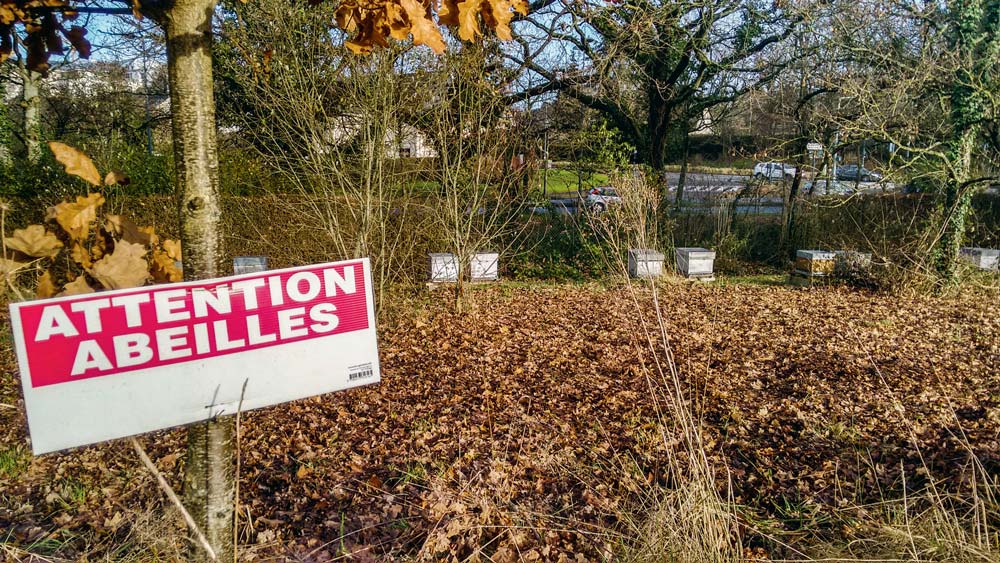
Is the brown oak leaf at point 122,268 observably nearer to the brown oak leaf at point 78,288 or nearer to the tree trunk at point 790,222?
the brown oak leaf at point 78,288

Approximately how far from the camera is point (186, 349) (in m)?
1.64

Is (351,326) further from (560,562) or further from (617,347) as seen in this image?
(617,347)

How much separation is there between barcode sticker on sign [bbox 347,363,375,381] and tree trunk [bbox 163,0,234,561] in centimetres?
39

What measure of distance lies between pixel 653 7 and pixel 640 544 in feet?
29.6

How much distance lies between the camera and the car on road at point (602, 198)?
349 inches

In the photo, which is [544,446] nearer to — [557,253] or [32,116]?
[557,253]

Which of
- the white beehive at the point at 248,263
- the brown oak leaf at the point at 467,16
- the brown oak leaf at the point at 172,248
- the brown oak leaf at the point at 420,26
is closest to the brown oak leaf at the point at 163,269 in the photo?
the brown oak leaf at the point at 172,248

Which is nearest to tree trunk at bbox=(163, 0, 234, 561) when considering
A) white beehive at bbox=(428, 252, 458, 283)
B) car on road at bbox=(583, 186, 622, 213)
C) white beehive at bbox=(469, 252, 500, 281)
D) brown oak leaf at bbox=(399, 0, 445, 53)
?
brown oak leaf at bbox=(399, 0, 445, 53)

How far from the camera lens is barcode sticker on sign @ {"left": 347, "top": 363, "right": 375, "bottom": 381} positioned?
1.86 metres

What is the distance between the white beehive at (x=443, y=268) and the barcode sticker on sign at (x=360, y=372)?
601 centimetres

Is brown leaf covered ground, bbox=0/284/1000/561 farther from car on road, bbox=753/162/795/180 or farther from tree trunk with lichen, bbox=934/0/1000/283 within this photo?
car on road, bbox=753/162/795/180

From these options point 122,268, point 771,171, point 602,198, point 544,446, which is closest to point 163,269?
point 122,268

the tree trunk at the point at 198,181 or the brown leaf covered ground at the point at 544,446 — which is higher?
the tree trunk at the point at 198,181

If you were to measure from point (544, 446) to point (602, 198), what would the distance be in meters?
9.87
